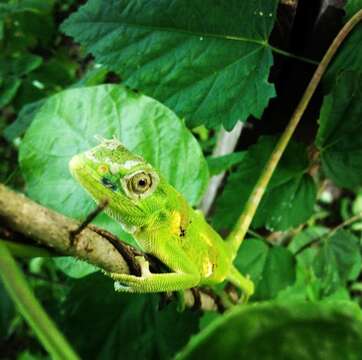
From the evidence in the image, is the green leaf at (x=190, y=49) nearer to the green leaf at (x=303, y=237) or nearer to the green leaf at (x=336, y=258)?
the green leaf at (x=336, y=258)

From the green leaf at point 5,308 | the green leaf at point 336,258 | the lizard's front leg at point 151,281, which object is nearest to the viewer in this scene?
the lizard's front leg at point 151,281

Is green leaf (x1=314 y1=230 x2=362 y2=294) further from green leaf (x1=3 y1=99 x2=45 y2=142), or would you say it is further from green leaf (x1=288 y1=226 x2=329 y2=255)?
green leaf (x1=3 y1=99 x2=45 y2=142)

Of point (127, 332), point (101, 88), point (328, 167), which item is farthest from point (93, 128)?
point (328, 167)

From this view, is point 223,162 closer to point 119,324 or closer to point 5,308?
point 119,324

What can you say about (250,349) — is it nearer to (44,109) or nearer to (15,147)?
(44,109)

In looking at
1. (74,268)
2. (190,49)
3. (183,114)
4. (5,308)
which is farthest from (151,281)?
(5,308)

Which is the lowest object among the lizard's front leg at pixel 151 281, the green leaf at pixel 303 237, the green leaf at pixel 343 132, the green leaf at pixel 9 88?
the green leaf at pixel 303 237

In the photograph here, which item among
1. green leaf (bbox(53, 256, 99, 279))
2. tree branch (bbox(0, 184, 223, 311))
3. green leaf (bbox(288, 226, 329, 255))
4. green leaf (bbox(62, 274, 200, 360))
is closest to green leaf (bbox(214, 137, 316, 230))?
green leaf (bbox(62, 274, 200, 360))

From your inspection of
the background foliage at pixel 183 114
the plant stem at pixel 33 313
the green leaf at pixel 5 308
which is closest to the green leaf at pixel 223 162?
the background foliage at pixel 183 114
